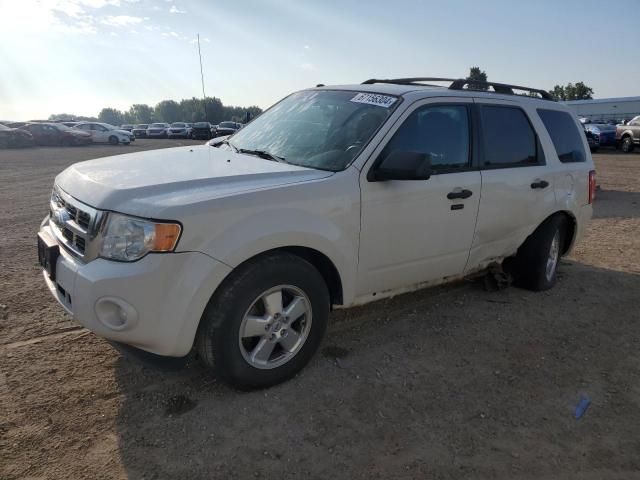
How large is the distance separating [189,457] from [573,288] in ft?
13.8

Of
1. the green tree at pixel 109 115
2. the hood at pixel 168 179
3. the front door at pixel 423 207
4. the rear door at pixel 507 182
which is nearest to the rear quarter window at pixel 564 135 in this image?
the rear door at pixel 507 182

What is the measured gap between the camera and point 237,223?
2.72 meters

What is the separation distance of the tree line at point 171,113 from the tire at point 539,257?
301 feet

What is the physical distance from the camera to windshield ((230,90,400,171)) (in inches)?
134

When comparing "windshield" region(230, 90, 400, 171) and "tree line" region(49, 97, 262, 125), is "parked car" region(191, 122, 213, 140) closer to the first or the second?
"windshield" region(230, 90, 400, 171)

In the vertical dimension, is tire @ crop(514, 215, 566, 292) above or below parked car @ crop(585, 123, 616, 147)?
above

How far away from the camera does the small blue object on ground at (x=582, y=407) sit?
9.85 feet

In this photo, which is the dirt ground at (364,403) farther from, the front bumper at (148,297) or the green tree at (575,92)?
the green tree at (575,92)

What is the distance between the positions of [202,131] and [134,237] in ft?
129

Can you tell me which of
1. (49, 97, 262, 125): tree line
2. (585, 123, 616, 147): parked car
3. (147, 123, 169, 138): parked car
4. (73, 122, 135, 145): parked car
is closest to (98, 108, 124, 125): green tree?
(49, 97, 262, 125): tree line

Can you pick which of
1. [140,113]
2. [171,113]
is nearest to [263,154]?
[171,113]

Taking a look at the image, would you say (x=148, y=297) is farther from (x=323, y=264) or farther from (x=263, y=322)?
(x=323, y=264)

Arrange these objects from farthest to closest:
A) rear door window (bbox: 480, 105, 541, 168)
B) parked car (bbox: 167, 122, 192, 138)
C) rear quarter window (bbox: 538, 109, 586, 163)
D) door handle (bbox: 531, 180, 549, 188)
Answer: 1. parked car (bbox: 167, 122, 192, 138)
2. rear quarter window (bbox: 538, 109, 586, 163)
3. door handle (bbox: 531, 180, 549, 188)
4. rear door window (bbox: 480, 105, 541, 168)

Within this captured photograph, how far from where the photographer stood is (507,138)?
4.29 m
